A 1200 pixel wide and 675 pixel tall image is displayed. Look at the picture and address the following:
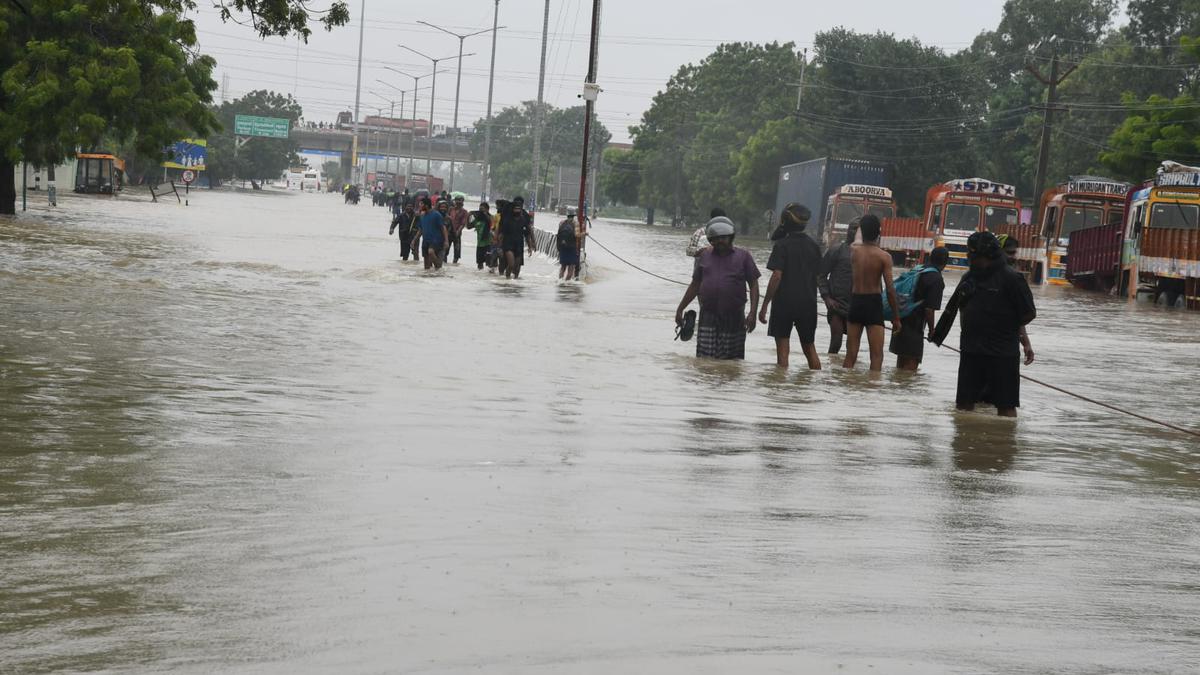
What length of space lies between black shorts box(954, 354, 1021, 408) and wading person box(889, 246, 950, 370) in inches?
92.9

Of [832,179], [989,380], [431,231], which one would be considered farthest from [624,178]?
[989,380]

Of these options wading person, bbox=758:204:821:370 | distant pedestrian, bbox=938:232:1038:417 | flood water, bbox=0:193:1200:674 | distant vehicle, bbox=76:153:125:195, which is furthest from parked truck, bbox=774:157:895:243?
distant pedestrian, bbox=938:232:1038:417

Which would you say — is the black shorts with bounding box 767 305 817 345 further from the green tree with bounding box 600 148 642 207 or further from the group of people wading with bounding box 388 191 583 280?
the green tree with bounding box 600 148 642 207

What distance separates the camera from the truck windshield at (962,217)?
4419 centimetres

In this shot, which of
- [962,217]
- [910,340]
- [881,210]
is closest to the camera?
[910,340]

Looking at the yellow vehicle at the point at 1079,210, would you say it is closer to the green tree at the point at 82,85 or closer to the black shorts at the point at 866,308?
the green tree at the point at 82,85

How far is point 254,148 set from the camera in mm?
149250

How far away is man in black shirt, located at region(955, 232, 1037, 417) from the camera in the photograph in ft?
37.4

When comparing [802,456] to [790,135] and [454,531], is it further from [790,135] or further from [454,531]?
[790,135]

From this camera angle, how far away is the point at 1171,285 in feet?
109

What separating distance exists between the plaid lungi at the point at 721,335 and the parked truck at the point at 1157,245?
18.6 metres

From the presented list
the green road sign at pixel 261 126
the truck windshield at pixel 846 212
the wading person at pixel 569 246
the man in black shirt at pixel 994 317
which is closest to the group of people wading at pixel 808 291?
the man in black shirt at pixel 994 317

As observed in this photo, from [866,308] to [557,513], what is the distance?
7.82 meters

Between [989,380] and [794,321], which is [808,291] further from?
[989,380]
